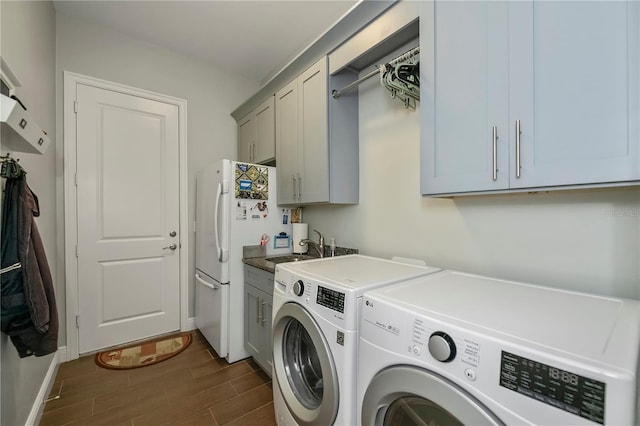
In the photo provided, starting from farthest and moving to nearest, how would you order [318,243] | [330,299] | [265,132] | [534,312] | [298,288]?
1. [265,132]
2. [318,243]
3. [298,288]
4. [330,299]
5. [534,312]

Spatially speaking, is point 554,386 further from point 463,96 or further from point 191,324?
point 191,324

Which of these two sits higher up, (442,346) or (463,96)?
(463,96)

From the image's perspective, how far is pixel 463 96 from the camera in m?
1.21

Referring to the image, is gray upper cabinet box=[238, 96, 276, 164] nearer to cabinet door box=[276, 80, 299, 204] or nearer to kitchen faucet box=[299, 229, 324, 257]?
cabinet door box=[276, 80, 299, 204]

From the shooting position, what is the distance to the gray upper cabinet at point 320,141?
2.02 meters

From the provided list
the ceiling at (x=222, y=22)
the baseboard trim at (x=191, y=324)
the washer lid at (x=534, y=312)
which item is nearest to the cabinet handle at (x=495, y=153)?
the washer lid at (x=534, y=312)

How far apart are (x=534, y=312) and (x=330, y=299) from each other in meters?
0.70

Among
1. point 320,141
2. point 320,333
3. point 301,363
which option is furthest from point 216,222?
point 320,333

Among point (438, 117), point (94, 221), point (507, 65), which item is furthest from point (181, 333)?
point (507, 65)

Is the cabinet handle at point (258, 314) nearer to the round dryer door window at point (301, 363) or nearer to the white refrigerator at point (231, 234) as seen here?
the white refrigerator at point (231, 234)

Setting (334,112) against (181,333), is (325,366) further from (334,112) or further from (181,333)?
(181,333)

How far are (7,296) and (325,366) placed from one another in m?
1.43

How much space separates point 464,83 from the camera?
121 centimetres

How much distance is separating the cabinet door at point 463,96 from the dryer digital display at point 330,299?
27.6 inches
